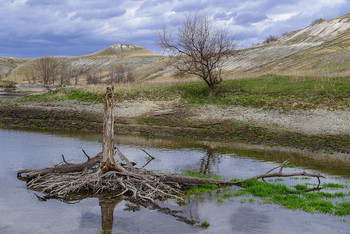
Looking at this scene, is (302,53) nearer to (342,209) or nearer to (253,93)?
(253,93)

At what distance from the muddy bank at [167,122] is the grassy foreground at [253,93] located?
97.9 inches

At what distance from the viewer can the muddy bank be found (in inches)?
805

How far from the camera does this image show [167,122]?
85.8ft

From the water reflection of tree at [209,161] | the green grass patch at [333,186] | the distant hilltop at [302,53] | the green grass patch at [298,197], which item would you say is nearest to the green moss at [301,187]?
the green grass patch at [298,197]

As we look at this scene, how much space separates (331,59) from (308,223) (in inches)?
2220

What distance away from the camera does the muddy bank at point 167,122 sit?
805 inches

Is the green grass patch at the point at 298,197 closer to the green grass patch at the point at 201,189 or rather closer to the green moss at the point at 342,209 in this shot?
the green moss at the point at 342,209

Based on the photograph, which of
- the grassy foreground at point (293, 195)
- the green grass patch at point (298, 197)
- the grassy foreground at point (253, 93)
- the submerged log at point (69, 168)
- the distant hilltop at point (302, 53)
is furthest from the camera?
the distant hilltop at point (302, 53)

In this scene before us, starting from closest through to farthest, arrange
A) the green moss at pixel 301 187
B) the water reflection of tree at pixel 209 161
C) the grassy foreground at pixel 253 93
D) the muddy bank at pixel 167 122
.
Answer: the green moss at pixel 301 187
the water reflection of tree at pixel 209 161
the muddy bank at pixel 167 122
the grassy foreground at pixel 253 93

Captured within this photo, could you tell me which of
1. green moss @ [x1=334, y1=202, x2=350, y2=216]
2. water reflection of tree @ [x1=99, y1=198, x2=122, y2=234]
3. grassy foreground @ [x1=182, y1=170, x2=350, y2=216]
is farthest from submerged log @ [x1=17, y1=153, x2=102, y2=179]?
green moss @ [x1=334, y1=202, x2=350, y2=216]

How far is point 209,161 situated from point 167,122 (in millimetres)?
10477

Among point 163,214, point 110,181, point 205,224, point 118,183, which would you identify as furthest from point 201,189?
point 110,181

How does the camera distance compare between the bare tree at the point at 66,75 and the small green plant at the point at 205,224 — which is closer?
the small green plant at the point at 205,224

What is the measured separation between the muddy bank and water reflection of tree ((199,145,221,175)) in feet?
14.6
